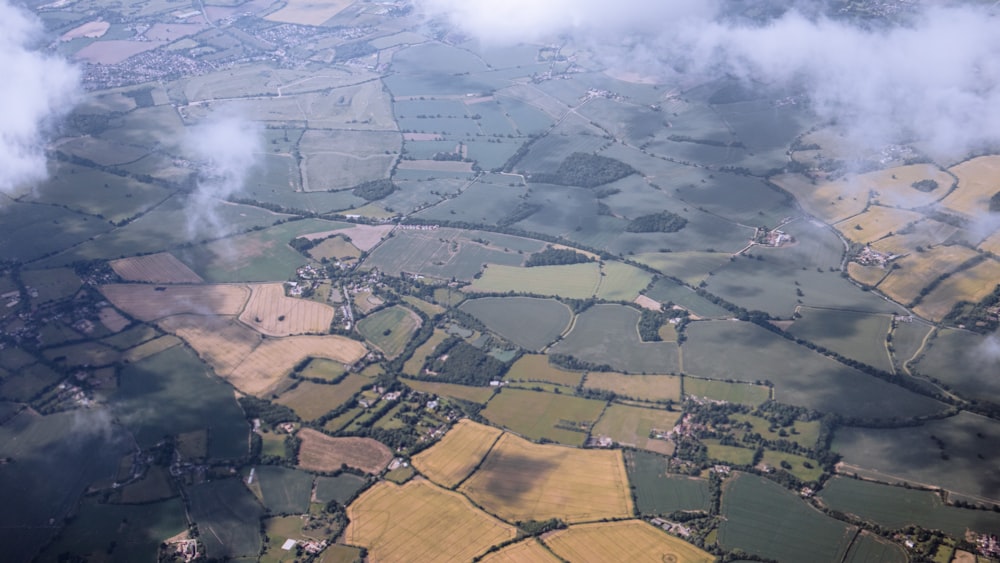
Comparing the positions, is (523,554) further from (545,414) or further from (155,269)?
(155,269)

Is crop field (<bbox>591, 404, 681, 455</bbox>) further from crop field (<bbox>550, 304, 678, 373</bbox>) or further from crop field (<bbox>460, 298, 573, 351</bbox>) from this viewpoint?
crop field (<bbox>460, 298, 573, 351</bbox>)

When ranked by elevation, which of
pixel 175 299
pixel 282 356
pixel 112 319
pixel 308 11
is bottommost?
pixel 282 356

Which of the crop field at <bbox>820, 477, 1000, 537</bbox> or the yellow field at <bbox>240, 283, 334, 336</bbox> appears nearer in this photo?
the crop field at <bbox>820, 477, 1000, 537</bbox>

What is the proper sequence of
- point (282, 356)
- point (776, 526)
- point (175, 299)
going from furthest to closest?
point (175, 299)
point (282, 356)
point (776, 526)

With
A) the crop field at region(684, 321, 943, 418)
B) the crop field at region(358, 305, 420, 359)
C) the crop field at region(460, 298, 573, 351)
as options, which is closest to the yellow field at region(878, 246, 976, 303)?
the crop field at region(684, 321, 943, 418)

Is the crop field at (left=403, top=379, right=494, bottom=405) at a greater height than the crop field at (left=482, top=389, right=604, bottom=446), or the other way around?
the crop field at (left=403, top=379, right=494, bottom=405)

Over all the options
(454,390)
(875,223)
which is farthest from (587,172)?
(454,390)

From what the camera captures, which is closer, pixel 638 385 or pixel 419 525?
pixel 419 525
